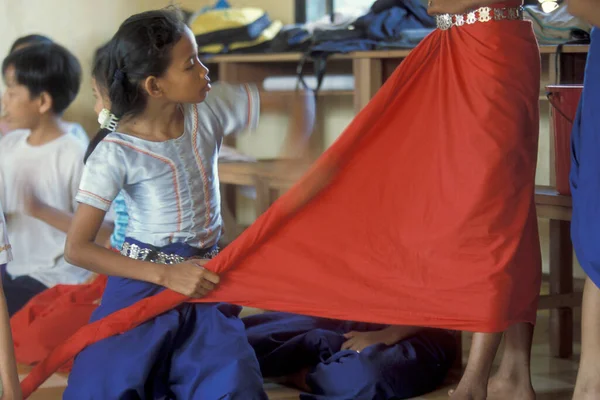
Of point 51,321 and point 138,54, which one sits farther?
point 51,321

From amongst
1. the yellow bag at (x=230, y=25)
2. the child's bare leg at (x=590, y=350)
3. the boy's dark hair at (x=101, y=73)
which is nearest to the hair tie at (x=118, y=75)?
the boy's dark hair at (x=101, y=73)

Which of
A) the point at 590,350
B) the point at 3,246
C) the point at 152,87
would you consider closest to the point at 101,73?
the point at 152,87

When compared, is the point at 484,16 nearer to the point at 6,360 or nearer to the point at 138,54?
the point at 138,54

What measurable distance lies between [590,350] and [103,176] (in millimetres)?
1030

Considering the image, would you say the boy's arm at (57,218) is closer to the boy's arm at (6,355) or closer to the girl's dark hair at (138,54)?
the girl's dark hair at (138,54)

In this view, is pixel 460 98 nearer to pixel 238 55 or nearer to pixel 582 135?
pixel 582 135

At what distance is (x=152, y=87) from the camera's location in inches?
78.7

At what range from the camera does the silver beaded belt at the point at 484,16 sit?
196 centimetres

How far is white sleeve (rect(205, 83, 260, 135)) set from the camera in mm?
2170

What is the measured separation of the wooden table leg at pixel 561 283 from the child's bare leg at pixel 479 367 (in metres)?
0.60

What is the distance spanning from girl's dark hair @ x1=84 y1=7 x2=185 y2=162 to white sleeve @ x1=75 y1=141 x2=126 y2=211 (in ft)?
0.36

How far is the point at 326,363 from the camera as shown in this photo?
2.26m

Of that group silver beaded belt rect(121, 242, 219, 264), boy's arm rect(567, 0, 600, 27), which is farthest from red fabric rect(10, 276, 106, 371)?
boy's arm rect(567, 0, 600, 27)

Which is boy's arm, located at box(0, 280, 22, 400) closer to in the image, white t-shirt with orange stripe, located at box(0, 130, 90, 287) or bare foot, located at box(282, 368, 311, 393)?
bare foot, located at box(282, 368, 311, 393)
